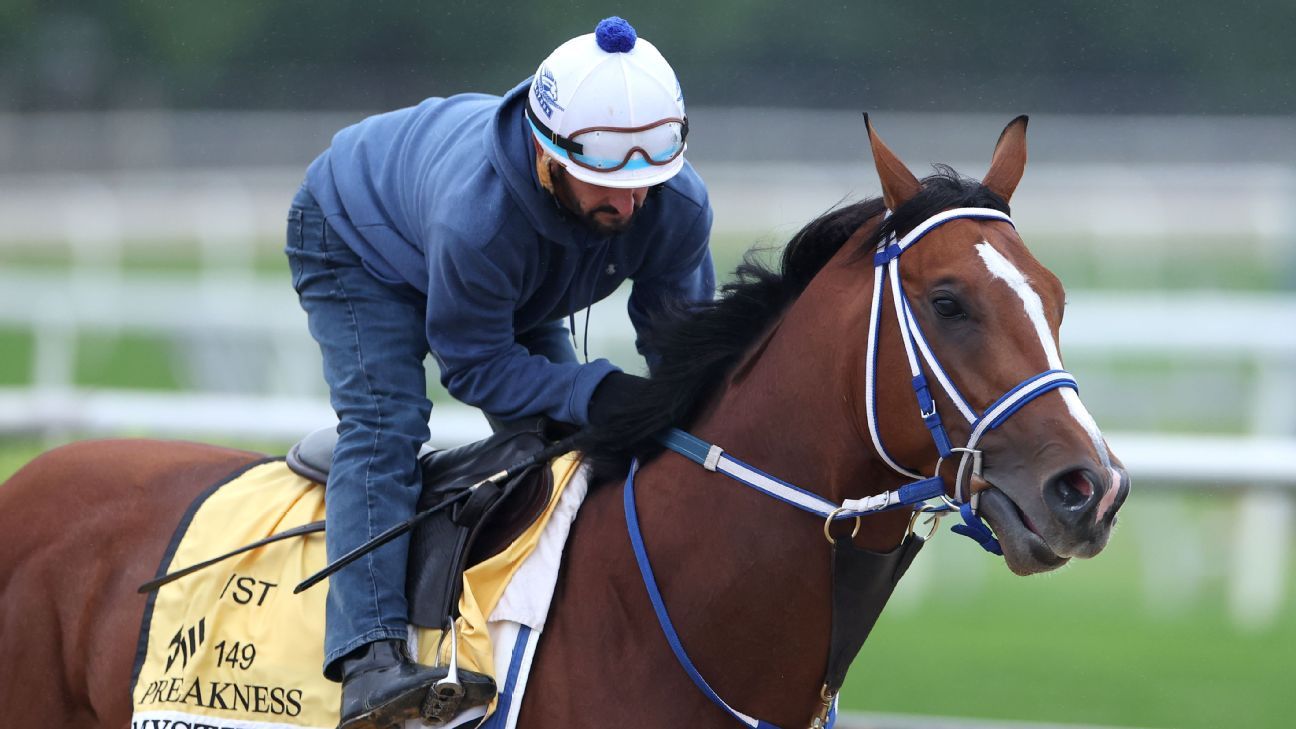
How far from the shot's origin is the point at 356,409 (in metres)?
3.26

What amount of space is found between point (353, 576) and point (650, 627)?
2.06 ft

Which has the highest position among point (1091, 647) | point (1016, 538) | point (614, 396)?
point (614, 396)

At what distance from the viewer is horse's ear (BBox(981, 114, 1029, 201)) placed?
2883 mm

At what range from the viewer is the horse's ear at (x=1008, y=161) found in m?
2.88

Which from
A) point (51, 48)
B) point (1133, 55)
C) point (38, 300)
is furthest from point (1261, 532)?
point (51, 48)

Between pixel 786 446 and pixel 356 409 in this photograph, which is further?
pixel 356 409

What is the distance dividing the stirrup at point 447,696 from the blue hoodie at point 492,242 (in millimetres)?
585

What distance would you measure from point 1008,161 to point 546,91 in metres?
0.94

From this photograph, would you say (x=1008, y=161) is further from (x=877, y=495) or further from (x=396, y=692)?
(x=396, y=692)

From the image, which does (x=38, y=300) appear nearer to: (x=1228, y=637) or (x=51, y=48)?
(x=1228, y=637)

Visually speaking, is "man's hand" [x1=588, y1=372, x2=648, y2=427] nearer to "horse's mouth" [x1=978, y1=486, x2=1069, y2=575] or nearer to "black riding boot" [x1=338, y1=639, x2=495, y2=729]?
"black riding boot" [x1=338, y1=639, x2=495, y2=729]

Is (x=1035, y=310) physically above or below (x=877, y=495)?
above

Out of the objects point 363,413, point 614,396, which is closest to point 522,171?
point 614,396

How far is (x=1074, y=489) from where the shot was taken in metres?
2.46
